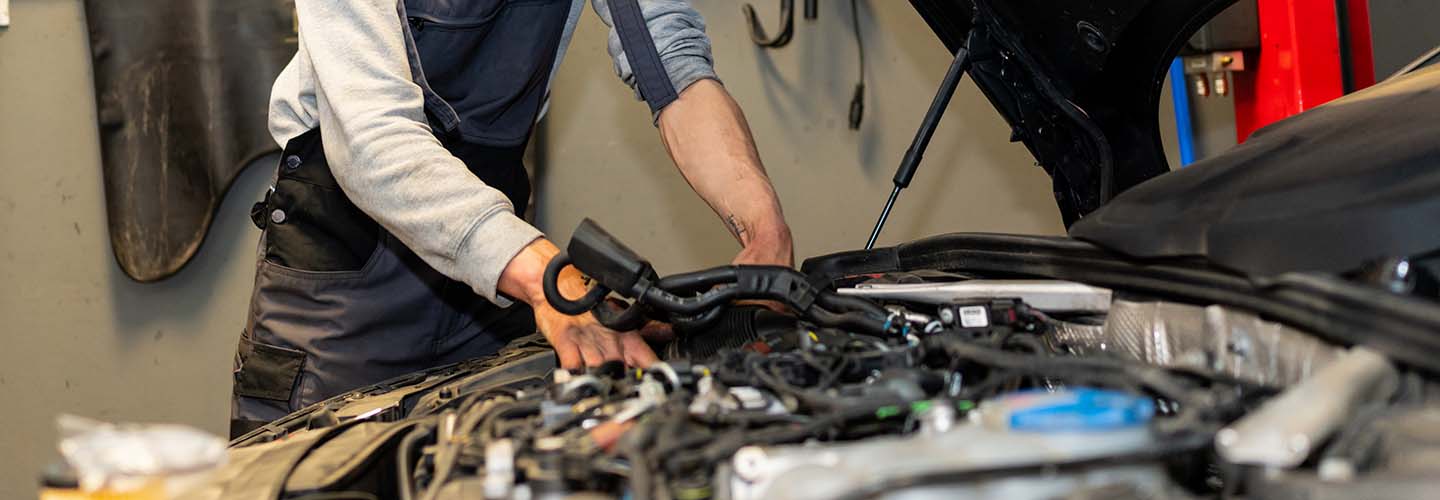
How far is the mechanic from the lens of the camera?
1.26m

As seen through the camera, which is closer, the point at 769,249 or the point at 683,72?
the point at 769,249

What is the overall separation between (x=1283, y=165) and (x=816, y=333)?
1.34ft

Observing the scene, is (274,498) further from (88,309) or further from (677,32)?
(88,309)

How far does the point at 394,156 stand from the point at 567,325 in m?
0.30

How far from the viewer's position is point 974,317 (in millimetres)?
916

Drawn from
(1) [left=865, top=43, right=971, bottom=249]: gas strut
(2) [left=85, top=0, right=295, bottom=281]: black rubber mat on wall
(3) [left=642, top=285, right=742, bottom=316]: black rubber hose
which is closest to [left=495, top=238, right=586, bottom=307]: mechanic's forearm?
(3) [left=642, top=285, right=742, bottom=316]: black rubber hose

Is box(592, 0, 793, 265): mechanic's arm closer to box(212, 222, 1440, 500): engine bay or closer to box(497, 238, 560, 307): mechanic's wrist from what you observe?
box(497, 238, 560, 307): mechanic's wrist

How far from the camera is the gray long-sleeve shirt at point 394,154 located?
1.24 meters

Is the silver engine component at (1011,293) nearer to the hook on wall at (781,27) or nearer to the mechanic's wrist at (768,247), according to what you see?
the mechanic's wrist at (768,247)

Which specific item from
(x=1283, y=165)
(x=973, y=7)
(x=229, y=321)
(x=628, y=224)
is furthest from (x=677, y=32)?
(x=229, y=321)

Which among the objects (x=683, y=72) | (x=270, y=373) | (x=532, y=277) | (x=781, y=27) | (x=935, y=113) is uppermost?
(x=781, y=27)

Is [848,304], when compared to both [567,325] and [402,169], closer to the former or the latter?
[567,325]

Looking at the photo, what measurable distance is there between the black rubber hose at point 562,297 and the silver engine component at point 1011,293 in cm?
23

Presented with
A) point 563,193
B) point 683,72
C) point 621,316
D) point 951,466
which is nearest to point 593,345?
point 621,316
